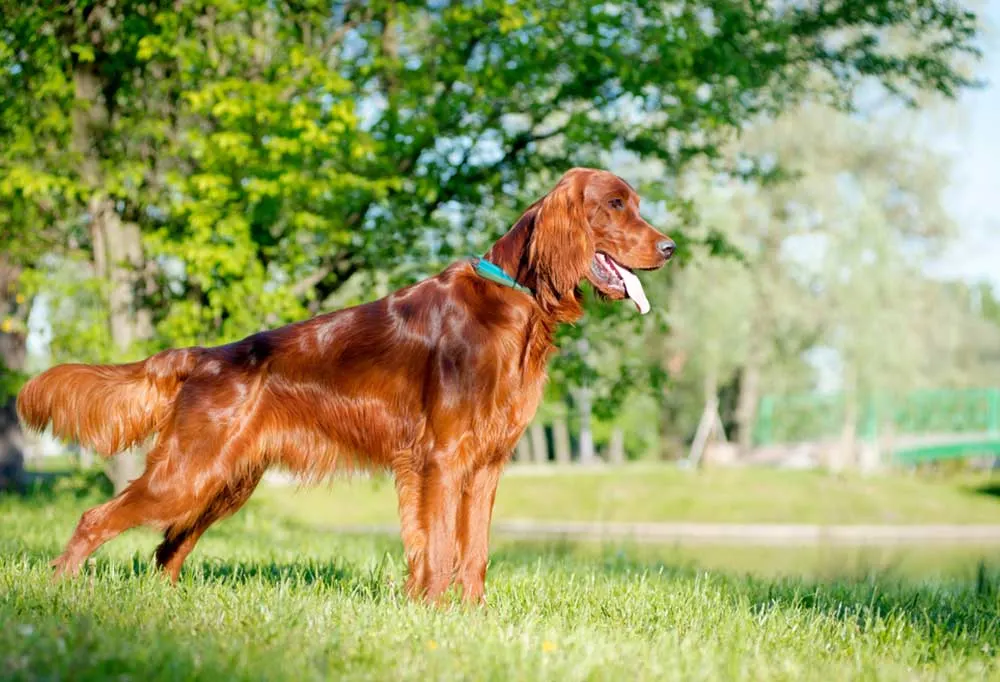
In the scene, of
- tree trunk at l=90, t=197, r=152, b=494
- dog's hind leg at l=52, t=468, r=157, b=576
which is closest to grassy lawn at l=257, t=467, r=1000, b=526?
tree trunk at l=90, t=197, r=152, b=494

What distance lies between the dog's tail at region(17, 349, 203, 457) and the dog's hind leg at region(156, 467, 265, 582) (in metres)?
0.43

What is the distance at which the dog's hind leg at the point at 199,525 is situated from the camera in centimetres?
472

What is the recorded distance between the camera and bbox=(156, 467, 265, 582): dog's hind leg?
472 centimetres

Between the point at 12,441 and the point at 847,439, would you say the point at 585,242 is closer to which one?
the point at 12,441

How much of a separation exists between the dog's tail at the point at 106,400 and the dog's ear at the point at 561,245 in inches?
61.0

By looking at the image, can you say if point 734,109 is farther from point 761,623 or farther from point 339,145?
point 761,623

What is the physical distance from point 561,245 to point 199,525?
2062 millimetres

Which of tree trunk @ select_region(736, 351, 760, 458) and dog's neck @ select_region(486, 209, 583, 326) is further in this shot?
tree trunk @ select_region(736, 351, 760, 458)

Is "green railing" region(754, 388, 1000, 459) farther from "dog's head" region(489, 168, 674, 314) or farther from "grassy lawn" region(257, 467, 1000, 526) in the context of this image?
"dog's head" region(489, 168, 674, 314)

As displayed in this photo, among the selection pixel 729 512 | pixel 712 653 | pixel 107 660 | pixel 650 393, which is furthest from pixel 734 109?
pixel 729 512

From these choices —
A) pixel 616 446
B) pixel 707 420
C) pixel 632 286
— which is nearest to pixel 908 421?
pixel 707 420

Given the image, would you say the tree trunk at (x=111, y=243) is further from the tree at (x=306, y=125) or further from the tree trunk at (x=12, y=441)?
the tree trunk at (x=12, y=441)

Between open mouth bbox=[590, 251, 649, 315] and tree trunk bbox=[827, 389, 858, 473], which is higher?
open mouth bbox=[590, 251, 649, 315]

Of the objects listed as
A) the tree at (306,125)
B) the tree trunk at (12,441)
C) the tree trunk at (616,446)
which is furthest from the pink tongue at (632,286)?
the tree trunk at (616,446)
